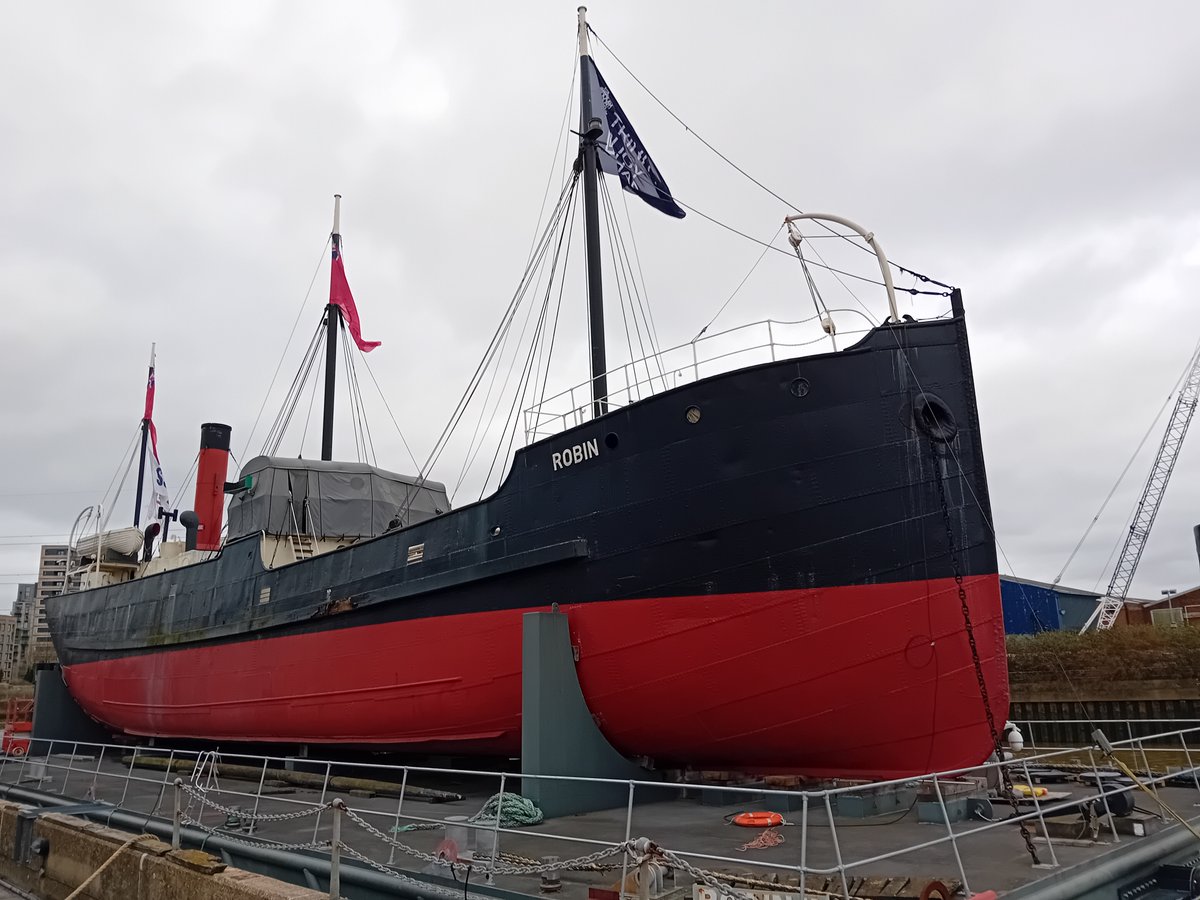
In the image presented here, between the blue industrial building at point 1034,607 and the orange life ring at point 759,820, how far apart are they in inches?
752

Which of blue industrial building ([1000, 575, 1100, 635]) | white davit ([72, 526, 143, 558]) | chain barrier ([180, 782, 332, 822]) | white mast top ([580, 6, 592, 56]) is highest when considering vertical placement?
white mast top ([580, 6, 592, 56])

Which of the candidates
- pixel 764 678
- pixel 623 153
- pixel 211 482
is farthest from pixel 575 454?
pixel 211 482

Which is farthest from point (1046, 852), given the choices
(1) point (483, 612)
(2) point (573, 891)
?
(1) point (483, 612)

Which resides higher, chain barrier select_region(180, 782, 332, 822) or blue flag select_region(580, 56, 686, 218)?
blue flag select_region(580, 56, 686, 218)

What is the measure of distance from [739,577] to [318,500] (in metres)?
9.67

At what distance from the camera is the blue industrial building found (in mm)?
26984

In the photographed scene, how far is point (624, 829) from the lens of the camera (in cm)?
679

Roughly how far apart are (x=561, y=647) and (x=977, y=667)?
150 inches

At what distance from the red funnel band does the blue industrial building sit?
A: 20484 millimetres

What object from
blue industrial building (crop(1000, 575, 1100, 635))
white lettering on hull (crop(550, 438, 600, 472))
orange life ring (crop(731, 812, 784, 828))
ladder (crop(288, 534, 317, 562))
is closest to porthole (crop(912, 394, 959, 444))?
white lettering on hull (crop(550, 438, 600, 472))

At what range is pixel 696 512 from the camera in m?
7.91

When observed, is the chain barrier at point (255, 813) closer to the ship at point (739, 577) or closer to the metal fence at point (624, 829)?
the metal fence at point (624, 829)

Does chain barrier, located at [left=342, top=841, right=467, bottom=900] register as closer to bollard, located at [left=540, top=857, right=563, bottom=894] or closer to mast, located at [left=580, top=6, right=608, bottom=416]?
bollard, located at [left=540, top=857, right=563, bottom=894]

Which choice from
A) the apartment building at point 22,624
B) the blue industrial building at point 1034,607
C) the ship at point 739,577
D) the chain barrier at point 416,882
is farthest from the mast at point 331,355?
the apartment building at point 22,624
